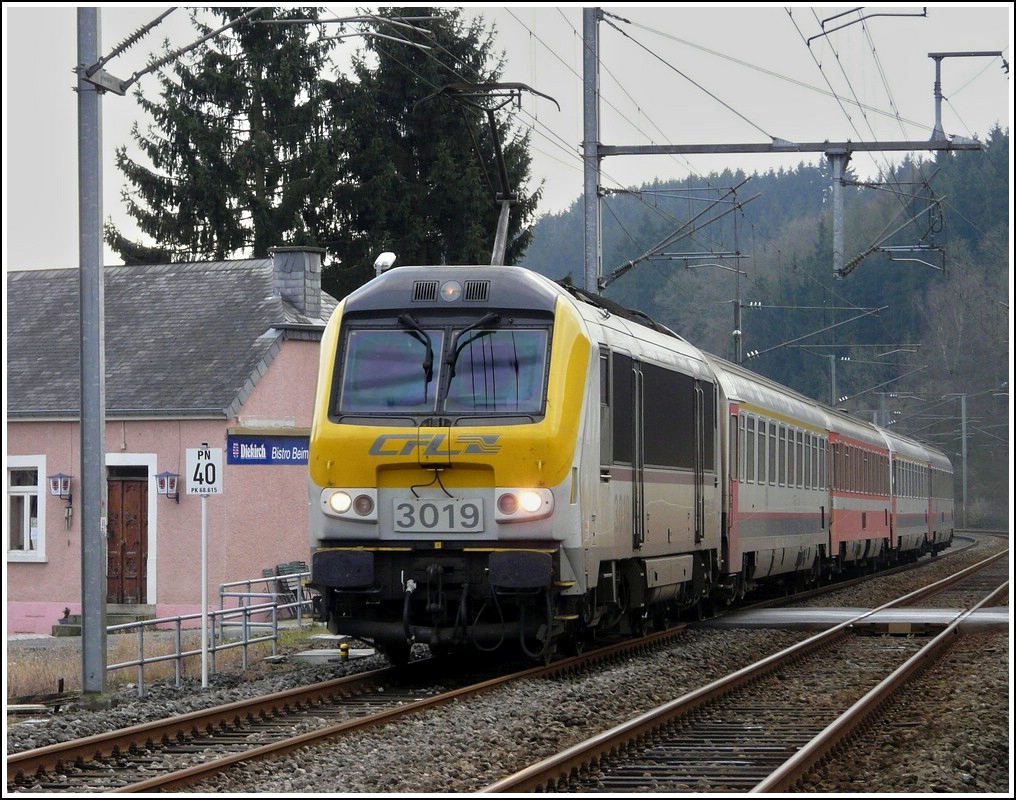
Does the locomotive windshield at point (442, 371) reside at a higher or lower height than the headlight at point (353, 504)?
higher

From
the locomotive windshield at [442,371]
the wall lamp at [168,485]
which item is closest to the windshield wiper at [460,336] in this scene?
the locomotive windshield at [442,371]

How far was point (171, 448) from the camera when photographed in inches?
1119

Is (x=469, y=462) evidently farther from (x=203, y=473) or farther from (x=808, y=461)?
(x=808, y=461)

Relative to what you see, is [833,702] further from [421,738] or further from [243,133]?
[243,133]

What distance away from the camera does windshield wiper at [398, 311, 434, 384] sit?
13773 mm

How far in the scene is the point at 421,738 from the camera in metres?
10.7

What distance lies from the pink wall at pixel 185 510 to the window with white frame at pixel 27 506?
0.11m

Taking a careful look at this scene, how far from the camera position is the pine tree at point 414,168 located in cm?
4778

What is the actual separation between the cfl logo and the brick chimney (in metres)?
17.8

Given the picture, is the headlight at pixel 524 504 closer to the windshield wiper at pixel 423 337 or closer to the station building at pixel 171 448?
the windshield wiper at pixel 423 337

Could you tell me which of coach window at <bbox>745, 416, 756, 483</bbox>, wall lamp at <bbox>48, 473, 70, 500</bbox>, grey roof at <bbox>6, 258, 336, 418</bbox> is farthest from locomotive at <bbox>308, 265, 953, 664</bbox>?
wall lamp at <bbox>48, 473, 70, 500</bbox>

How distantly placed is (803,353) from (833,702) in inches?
3752

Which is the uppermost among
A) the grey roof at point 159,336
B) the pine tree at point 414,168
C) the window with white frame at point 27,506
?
the pine tree at point 414,168

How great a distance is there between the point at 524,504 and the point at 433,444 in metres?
0.88
